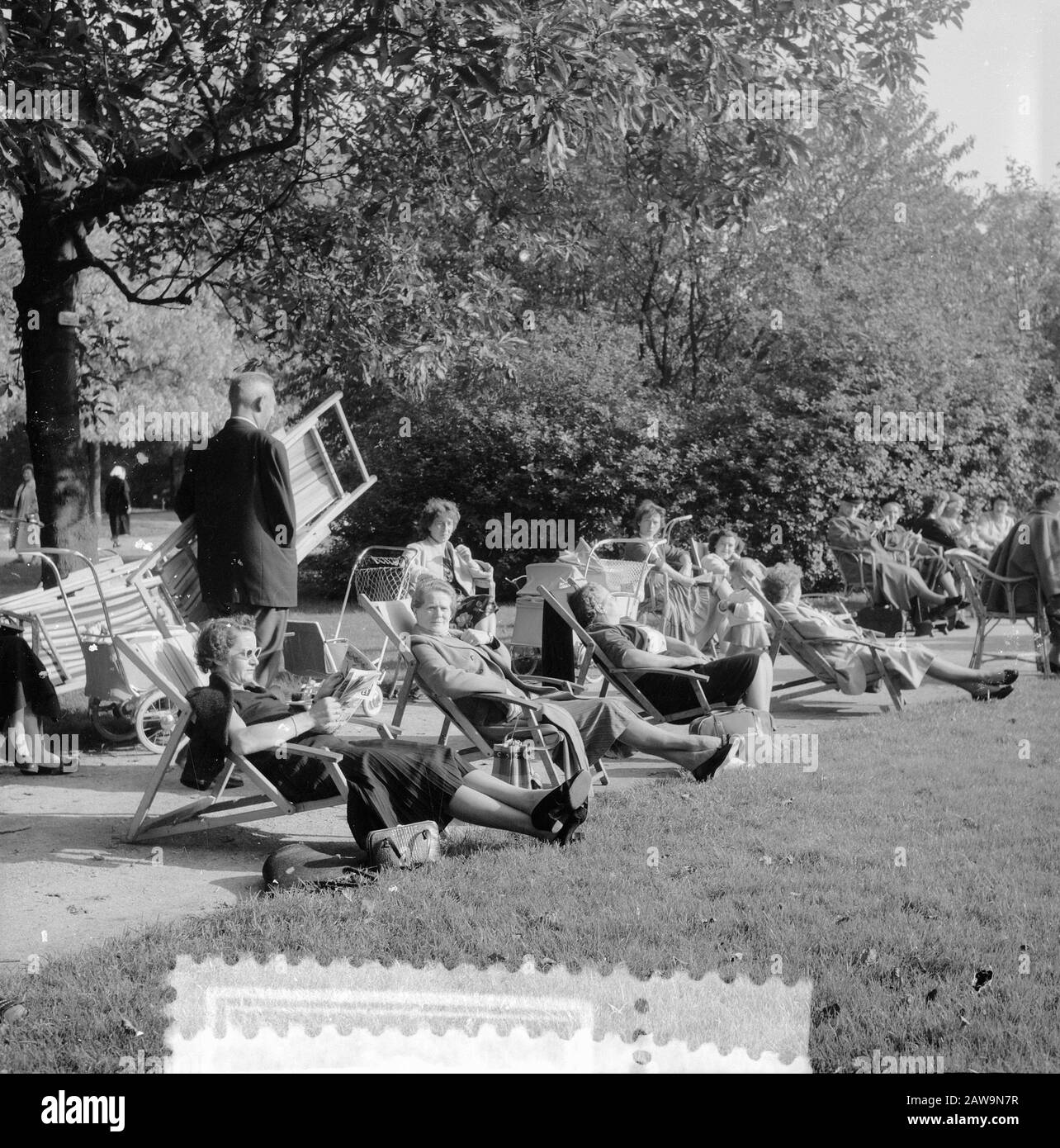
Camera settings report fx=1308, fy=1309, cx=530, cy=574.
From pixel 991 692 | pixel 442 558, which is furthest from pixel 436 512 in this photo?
pixel 991 692

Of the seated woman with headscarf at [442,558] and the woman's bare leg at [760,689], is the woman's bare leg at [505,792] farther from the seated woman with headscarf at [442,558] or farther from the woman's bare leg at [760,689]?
the seated woman with headscarf at [442,558]

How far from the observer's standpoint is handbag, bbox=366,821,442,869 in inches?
192

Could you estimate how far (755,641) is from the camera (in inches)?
356

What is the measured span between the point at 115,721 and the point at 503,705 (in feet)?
9.67

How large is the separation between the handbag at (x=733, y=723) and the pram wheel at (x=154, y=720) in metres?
2.97

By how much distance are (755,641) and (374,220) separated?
16.8 feet

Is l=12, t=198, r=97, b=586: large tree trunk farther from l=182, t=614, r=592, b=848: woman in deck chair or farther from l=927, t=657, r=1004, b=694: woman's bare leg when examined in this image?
l=927, t=657, r=1004, b=694: woman's bare leg

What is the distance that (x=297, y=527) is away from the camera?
8328mm

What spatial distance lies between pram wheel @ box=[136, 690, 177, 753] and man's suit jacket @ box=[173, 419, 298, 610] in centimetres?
86

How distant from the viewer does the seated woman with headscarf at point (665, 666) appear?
737 cm

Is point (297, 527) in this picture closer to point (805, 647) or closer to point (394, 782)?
point (805, 647)

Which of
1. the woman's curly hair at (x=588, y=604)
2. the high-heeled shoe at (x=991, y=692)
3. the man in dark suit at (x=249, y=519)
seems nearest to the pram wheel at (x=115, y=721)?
the man in dark suit at (x=249, y=519)
